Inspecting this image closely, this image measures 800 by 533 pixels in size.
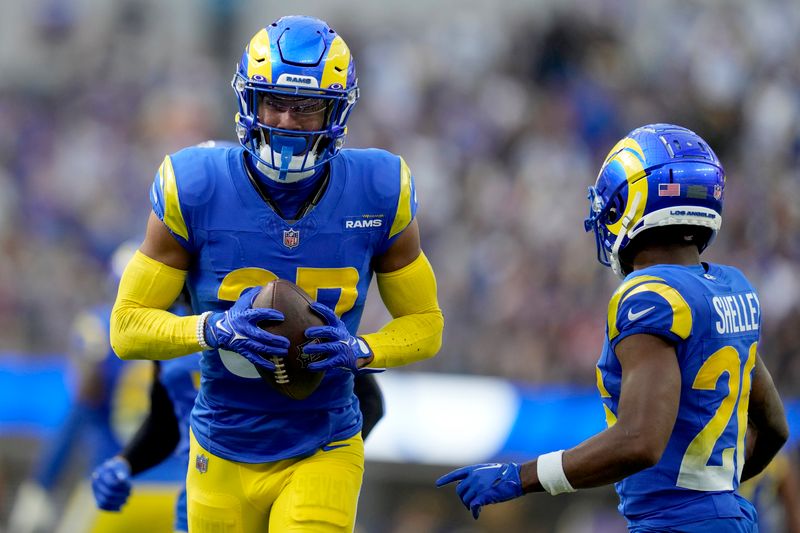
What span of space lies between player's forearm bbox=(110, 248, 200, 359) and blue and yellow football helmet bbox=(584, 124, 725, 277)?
1.26 metres

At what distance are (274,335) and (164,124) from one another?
32.0ft

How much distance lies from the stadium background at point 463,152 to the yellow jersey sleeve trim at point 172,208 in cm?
481

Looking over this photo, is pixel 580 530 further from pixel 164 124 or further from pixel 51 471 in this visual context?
pixel 164 124

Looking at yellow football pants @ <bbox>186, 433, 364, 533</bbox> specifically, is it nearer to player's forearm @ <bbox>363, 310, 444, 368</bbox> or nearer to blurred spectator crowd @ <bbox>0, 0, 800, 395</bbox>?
player's forearm @ <bbox>363, 310, 444, 368</bbox>

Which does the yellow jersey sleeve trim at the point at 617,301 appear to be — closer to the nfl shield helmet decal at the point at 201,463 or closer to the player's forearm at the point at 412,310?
the player's forearm at the point at 412,310

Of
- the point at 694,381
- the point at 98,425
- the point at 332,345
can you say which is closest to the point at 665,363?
the point at 694,381

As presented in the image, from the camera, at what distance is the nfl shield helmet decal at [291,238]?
3992 millimetres

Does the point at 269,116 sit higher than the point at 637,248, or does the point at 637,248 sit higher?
the point at 269,116

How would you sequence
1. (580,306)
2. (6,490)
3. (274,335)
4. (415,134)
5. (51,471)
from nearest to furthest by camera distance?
(274,335)
(51,471)
(6,490)
(580,306)
(415,134)

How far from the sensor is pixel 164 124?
1312 cm

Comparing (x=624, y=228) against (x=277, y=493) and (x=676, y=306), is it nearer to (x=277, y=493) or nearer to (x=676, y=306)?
(x=676, y=306)

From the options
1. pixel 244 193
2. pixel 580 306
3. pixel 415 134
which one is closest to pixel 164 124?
pixel 415 134

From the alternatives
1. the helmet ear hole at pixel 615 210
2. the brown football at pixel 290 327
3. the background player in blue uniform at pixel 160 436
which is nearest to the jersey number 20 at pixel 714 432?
the helmet ear hole at pixel 615 210

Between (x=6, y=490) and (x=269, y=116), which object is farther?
(x=6, y=490)
